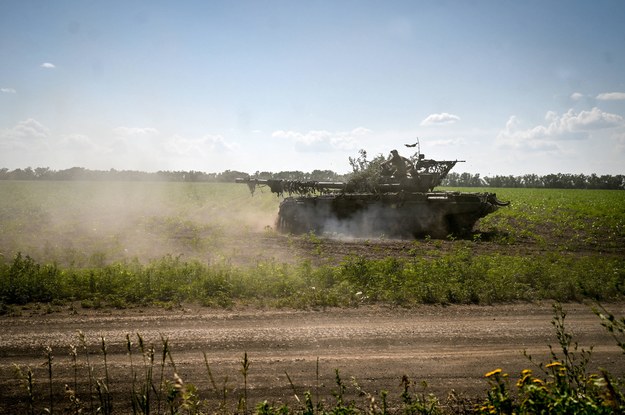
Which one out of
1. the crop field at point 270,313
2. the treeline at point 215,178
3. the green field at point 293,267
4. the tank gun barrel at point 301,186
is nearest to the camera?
the crop field at point 270,313

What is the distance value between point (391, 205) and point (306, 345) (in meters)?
13.4

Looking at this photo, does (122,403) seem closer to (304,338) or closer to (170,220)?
(304,338)

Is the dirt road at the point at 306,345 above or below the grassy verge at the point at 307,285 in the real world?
below

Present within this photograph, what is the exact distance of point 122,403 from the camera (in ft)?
15.1

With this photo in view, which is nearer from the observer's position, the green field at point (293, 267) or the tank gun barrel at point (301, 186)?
the green field at point (293, 267)

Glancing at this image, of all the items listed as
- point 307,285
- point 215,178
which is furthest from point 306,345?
point 215,178

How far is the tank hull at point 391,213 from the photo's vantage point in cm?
1836

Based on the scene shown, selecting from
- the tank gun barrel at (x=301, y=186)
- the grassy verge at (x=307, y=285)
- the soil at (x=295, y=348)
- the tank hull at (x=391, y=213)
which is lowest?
the soil at (x=295, y=348)

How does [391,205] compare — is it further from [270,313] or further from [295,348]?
[295,348]

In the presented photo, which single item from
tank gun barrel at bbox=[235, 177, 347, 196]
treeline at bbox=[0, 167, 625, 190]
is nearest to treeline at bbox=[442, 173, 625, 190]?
treeline at bbox=[0, 167, 625, 190]

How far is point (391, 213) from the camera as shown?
1912 centimetres

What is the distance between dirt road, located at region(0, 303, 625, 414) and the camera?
508 centimetres

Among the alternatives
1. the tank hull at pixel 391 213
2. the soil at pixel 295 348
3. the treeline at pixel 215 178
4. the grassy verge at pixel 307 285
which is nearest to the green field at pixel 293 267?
the grassy verge at pixel 307 285

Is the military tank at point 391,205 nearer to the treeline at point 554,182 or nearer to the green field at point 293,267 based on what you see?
the green field at point 293,267
